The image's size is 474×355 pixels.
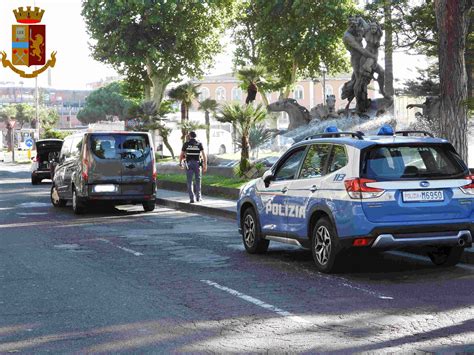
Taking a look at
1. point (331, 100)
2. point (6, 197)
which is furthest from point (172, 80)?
point (6, 197)

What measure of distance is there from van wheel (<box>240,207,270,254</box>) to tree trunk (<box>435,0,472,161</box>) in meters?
5.14

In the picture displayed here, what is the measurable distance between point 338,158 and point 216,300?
265 centimetres

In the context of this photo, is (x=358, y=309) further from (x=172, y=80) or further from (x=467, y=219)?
(x=172, y=80)

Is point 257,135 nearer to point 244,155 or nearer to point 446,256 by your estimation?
point 244,155

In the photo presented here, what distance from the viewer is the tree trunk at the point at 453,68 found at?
1485 cm

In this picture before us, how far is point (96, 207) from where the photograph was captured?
22.6m

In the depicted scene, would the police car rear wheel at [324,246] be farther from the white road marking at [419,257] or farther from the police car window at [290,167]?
the white road marking at [419,257]

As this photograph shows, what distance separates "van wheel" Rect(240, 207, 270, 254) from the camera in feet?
38.7

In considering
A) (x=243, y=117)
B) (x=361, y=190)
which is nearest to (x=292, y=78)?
(x=243, y=117)

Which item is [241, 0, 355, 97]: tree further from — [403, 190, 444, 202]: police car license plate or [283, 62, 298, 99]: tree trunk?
[403, 190, 444, 202]: police car license plate

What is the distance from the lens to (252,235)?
1199 centimetres

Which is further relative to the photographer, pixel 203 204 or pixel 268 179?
pixel 203 204

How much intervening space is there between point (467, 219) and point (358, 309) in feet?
8.55

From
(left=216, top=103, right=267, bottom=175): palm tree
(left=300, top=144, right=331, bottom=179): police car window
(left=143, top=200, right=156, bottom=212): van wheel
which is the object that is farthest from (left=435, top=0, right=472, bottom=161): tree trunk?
(left=216, top=103, right=267, bottom=175): palm tree
